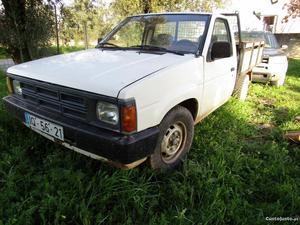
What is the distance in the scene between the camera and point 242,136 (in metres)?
3.89

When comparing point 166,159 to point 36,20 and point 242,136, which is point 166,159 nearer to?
point 242,136

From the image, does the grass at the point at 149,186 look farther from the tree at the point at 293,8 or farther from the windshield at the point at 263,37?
the tree at the point at 293,8

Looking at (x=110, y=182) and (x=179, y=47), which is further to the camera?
(x=179, y=47)

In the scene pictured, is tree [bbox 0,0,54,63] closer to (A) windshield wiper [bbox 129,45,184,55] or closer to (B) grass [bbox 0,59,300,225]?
(B) grass [bbox 0,59,300,225]

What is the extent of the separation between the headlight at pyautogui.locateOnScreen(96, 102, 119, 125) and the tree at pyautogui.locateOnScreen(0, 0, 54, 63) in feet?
17.7

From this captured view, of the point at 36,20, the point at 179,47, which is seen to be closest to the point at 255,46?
the point at 179,47

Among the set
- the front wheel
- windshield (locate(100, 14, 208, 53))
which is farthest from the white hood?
the front wheel

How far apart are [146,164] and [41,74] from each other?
4.46ft

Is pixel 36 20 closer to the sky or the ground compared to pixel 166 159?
closer to the sky

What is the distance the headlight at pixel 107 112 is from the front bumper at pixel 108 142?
9 cm

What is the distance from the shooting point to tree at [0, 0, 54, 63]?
626 centimetres

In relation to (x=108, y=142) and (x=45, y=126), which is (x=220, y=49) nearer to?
(x=108, y=142)

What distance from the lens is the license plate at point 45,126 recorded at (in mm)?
2338

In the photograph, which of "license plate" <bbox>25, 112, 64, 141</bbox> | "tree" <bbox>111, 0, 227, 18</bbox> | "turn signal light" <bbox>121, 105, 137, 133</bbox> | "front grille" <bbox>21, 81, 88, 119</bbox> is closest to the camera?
"turn signal light" <bbox>121, 105, 137, 133</bbox>
